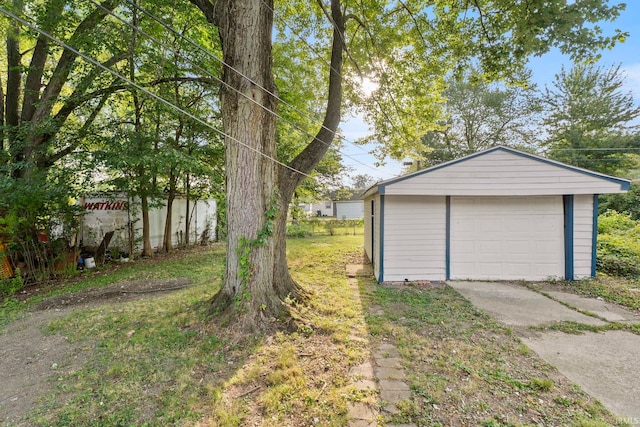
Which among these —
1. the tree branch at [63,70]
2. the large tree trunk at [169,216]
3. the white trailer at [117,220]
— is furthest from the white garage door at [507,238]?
the tree branch at [63,70]

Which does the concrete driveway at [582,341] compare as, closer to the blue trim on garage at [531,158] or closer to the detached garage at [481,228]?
the detached garage at [481,228]

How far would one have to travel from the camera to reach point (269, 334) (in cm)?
355

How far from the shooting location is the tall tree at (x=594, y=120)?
15250 mm

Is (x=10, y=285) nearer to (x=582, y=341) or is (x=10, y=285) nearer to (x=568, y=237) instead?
(x=582, y=341)

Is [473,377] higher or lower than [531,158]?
lower

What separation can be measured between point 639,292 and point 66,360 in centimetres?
914

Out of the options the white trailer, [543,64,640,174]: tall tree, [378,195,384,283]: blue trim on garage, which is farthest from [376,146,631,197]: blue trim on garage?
[543,64,640,174]: tall tree

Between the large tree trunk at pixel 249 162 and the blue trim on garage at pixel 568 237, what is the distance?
655 centimetres

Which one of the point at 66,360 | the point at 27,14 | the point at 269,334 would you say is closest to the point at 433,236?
the point at 269,334

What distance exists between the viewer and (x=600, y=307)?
4.71m

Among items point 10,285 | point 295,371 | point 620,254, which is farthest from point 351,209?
point 295,371

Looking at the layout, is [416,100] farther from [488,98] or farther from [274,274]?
[488,98]

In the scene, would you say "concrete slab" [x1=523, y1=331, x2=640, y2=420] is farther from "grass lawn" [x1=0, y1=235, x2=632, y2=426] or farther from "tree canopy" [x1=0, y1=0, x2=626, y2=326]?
"tree canopy" [x1=0, y1=0, x2=626, y2=326]

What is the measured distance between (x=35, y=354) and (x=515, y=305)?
687 centimetres
